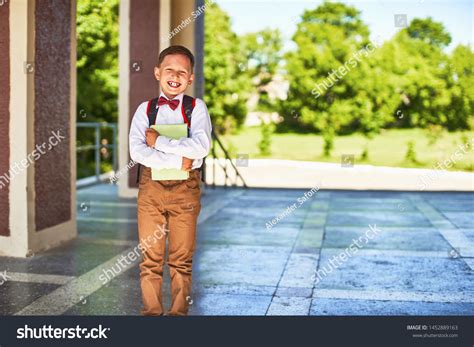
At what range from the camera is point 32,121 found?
6.79m

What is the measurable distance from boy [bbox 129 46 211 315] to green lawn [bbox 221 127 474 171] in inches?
925

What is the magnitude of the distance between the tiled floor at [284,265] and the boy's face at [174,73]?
5.55 feet

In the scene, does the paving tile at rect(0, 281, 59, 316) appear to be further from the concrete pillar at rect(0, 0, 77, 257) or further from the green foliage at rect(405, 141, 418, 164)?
the green foliage at rect(405, 141, 418, 164)

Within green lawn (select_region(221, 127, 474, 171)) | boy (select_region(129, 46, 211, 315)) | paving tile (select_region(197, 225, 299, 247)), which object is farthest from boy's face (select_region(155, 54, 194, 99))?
green lawn (select_region(221, 127, 474, 171))

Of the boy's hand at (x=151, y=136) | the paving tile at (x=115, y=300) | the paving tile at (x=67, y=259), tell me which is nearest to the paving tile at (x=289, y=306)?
the paving tile at (x=115, y=300)

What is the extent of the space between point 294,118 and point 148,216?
97.7 feet

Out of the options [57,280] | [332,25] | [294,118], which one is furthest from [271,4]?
[57,280]

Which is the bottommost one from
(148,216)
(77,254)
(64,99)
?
(77,254)

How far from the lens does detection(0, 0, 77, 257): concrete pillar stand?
6.66 meters

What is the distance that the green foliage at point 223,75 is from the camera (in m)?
31.1

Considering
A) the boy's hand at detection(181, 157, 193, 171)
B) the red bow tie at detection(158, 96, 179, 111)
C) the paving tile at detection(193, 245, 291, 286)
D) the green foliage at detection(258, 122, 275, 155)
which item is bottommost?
the paving tile at detection(193, 245, 291, 286)

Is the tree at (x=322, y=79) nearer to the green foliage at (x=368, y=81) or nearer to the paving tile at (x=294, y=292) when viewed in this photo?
the green foliage at (x=368, y=81)
